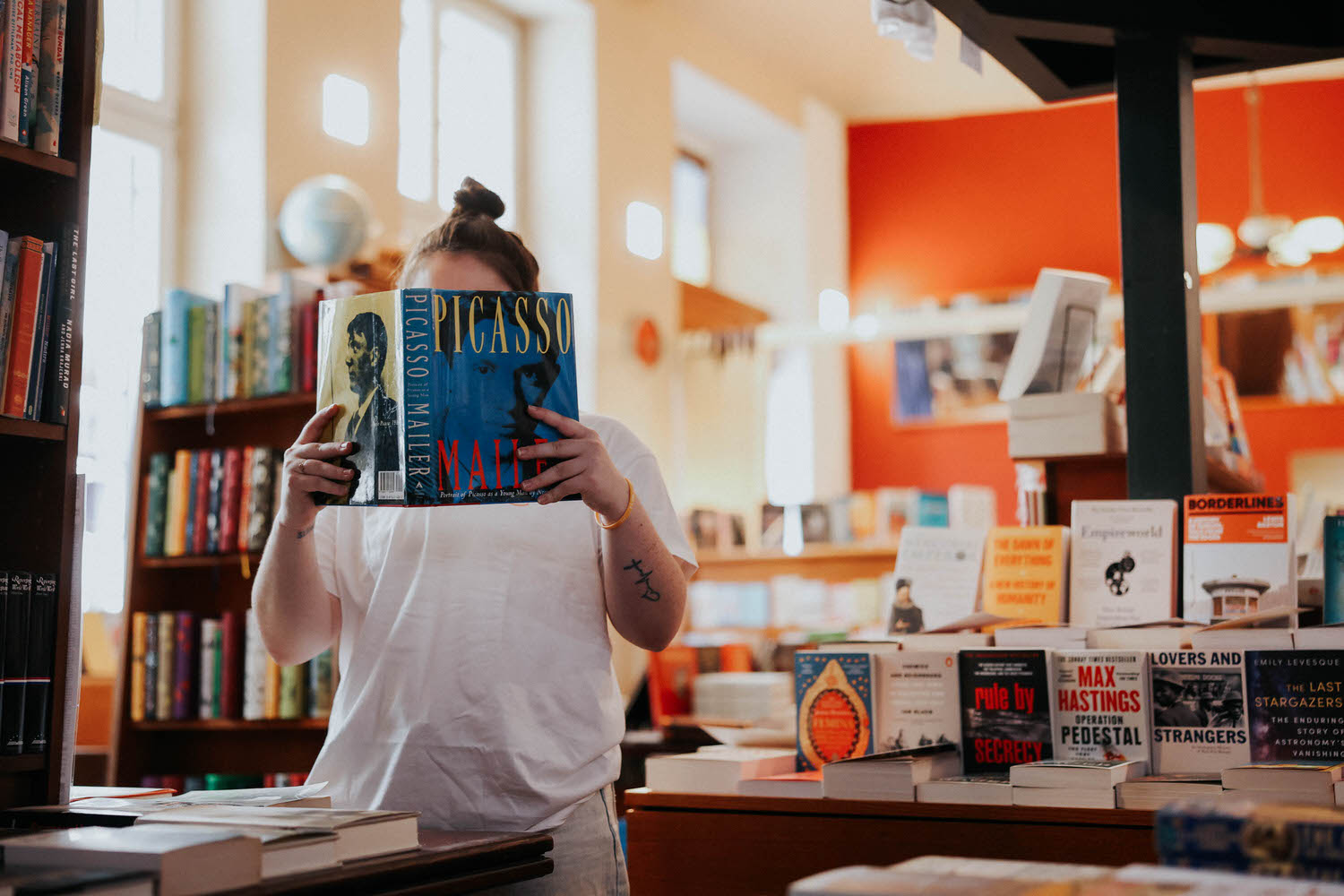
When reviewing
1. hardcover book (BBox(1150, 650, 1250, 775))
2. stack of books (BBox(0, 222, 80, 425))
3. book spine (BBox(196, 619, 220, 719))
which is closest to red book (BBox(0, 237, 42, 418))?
stack of books (BBox(0, 222, 80, 425))

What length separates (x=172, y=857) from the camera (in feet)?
3.64

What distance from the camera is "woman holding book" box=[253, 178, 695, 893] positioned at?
1.60m

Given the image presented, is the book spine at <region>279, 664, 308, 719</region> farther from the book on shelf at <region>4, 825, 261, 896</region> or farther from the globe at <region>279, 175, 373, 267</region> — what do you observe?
the book on shelf at <region>4, 825, 261, 896</region>

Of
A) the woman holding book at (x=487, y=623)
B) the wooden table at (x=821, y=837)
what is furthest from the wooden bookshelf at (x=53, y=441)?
the wooden table at (x=821, y=837)

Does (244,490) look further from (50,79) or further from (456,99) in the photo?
(456,99)

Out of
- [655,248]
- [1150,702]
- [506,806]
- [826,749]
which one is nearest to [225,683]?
[826,749]

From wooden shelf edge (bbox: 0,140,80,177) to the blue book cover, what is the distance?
1.26 metres

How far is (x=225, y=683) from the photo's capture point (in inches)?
145

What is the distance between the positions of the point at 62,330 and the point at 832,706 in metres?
1.28

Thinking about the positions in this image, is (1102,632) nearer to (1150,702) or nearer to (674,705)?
(1150,702)

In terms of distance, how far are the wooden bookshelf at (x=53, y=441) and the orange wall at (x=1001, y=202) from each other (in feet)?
22.1

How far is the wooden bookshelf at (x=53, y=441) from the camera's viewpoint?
1633 mm

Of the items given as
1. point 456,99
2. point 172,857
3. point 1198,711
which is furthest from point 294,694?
point 456,99

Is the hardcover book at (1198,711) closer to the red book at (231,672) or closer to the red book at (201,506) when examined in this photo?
the red book at (231,672)
